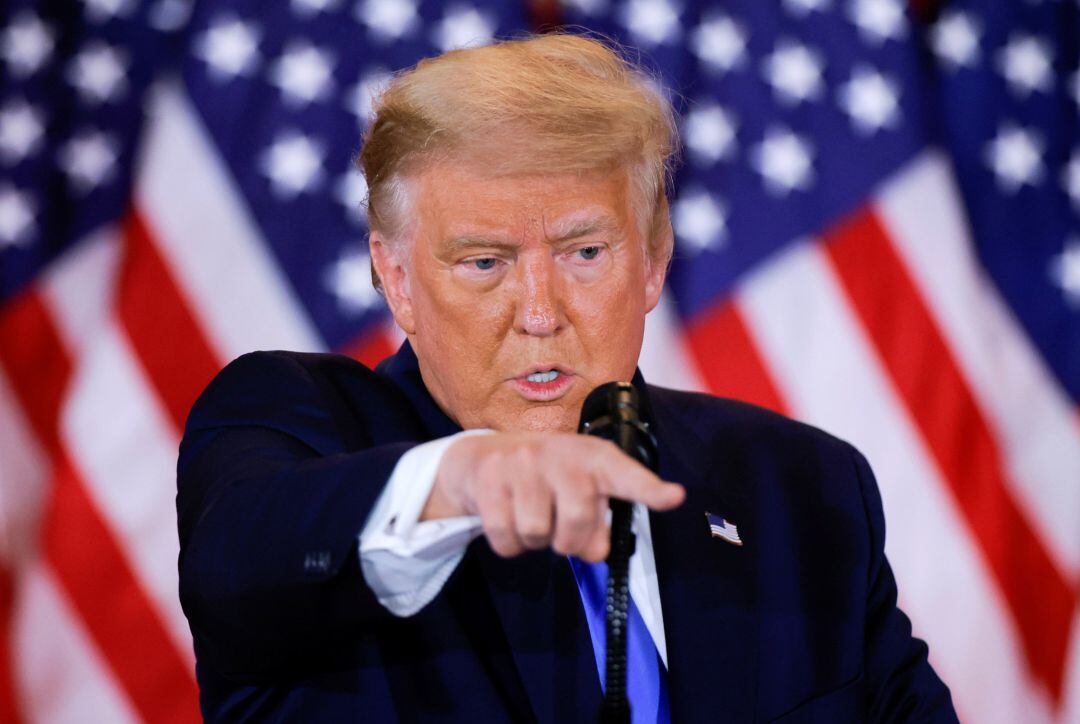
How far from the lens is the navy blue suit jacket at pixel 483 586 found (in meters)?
1.04

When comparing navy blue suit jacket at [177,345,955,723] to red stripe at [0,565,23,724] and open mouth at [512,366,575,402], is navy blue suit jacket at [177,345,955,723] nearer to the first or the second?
open mouth at [512,366,575,402]

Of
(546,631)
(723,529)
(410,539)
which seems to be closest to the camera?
(410,539)

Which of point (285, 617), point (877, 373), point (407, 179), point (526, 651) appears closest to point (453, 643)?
point (526, 651)

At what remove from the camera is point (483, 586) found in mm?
1340

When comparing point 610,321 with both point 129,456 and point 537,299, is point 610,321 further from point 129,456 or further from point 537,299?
point 129,456

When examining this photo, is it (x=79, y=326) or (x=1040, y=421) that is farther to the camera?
(x=1040, y=421)

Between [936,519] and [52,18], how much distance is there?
2307mm

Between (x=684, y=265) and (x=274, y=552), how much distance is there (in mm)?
1873

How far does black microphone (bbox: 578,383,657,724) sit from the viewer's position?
0.85 meters

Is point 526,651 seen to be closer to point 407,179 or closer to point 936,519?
point 407,179

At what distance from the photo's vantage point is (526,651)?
130cm

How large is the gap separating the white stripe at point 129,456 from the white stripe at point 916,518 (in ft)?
4.51

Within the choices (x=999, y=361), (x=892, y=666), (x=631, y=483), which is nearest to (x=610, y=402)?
(x=631, y=483)

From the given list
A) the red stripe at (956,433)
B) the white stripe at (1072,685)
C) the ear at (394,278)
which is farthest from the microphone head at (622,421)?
the white stripe at (1072,685)
